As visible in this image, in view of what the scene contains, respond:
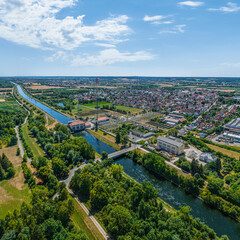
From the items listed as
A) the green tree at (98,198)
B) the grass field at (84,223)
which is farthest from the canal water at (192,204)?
the grass field at (84,223)

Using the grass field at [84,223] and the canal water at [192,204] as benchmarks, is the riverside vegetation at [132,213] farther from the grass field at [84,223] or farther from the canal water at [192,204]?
the canal water at [192,204]

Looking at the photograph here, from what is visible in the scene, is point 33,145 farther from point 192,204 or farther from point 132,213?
point 192,204

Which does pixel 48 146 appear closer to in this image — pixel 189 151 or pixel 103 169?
pixel 103 169

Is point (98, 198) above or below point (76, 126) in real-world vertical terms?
below

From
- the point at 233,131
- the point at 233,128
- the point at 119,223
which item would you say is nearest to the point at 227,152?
the point at 233,131

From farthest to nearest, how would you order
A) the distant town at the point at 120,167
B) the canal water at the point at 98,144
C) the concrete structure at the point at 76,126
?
1. the concrete structure at the point at 76,126
2. the canal water at the point at 98,144
3. the distant town at the point at 120,167

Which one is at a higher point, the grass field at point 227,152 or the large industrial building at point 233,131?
the large industrial building at point 233,131
